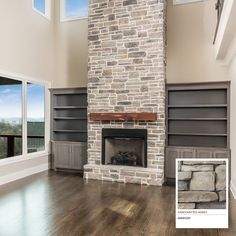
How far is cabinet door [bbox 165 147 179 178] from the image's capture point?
5918 millimetres

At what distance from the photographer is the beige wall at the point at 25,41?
573 centimetres

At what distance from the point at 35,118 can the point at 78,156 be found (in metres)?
1.53

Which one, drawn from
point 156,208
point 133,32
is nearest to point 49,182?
point 156,208

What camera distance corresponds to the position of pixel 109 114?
6.05m

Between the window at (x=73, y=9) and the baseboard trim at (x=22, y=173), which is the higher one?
the window at (x=73, y=9)

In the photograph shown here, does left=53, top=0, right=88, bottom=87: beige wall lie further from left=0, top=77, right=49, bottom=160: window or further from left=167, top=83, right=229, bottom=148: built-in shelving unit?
left=167, top=83, right=229, bottom=148: built-in shelving unit

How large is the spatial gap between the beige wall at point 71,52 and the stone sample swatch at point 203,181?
15.7ft

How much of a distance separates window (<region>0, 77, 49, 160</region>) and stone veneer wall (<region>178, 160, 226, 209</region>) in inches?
167

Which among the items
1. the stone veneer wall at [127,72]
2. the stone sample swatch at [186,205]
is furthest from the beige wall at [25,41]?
the stone sample swatch at [186,205]

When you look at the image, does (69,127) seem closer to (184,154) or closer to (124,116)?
(124,116)

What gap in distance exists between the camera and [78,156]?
22.5ft

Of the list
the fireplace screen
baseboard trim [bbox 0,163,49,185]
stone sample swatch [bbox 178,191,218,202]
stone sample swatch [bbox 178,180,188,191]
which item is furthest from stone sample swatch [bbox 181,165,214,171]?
baseboard trim [bbox 0,163,49,185]

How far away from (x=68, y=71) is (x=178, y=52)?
3132mm

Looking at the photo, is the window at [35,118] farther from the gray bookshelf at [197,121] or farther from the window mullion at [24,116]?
the gray bookshelf at [197,121]
